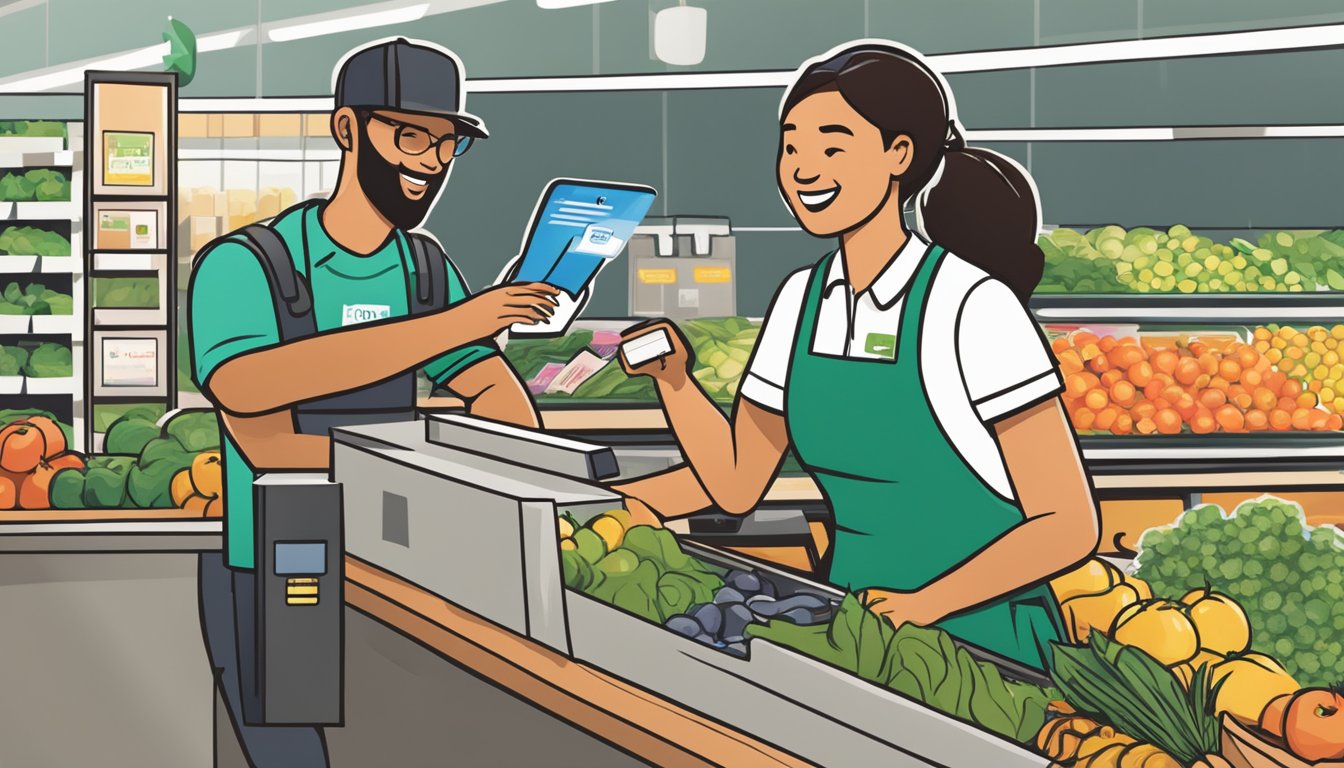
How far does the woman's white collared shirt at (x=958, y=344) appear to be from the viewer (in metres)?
2.14

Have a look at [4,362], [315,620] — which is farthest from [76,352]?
[315,620]

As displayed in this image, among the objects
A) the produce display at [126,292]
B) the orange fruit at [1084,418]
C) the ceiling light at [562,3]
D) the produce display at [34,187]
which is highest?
the ceiling light at [562,3]

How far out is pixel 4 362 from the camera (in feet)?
14.0

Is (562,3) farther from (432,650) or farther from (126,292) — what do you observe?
(432,650)

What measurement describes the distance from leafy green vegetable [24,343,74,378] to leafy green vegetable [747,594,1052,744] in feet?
11.8

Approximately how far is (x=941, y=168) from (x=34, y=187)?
361 cm

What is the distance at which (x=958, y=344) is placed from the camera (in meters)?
2.18

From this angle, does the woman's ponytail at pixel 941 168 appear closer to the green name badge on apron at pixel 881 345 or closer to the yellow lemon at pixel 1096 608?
the green name badge on apron at pixel 881 345

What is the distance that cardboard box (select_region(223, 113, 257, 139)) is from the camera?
4.16 metres

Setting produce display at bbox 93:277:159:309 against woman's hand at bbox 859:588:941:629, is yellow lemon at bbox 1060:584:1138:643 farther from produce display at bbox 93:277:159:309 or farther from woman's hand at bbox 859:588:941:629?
produce display at bbox 93:277:159:309

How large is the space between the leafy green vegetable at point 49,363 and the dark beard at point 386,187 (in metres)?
2.14

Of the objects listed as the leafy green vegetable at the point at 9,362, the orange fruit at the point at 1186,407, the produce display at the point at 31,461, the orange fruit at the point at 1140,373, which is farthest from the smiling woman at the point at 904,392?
the leafy green vegetable at the point at 9,362

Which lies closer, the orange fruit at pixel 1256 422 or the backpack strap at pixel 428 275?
the backpack strap at pixel 428 275

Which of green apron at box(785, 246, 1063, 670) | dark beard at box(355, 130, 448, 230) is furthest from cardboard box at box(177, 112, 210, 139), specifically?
green apron at box(785, 246, 1063, 670)
